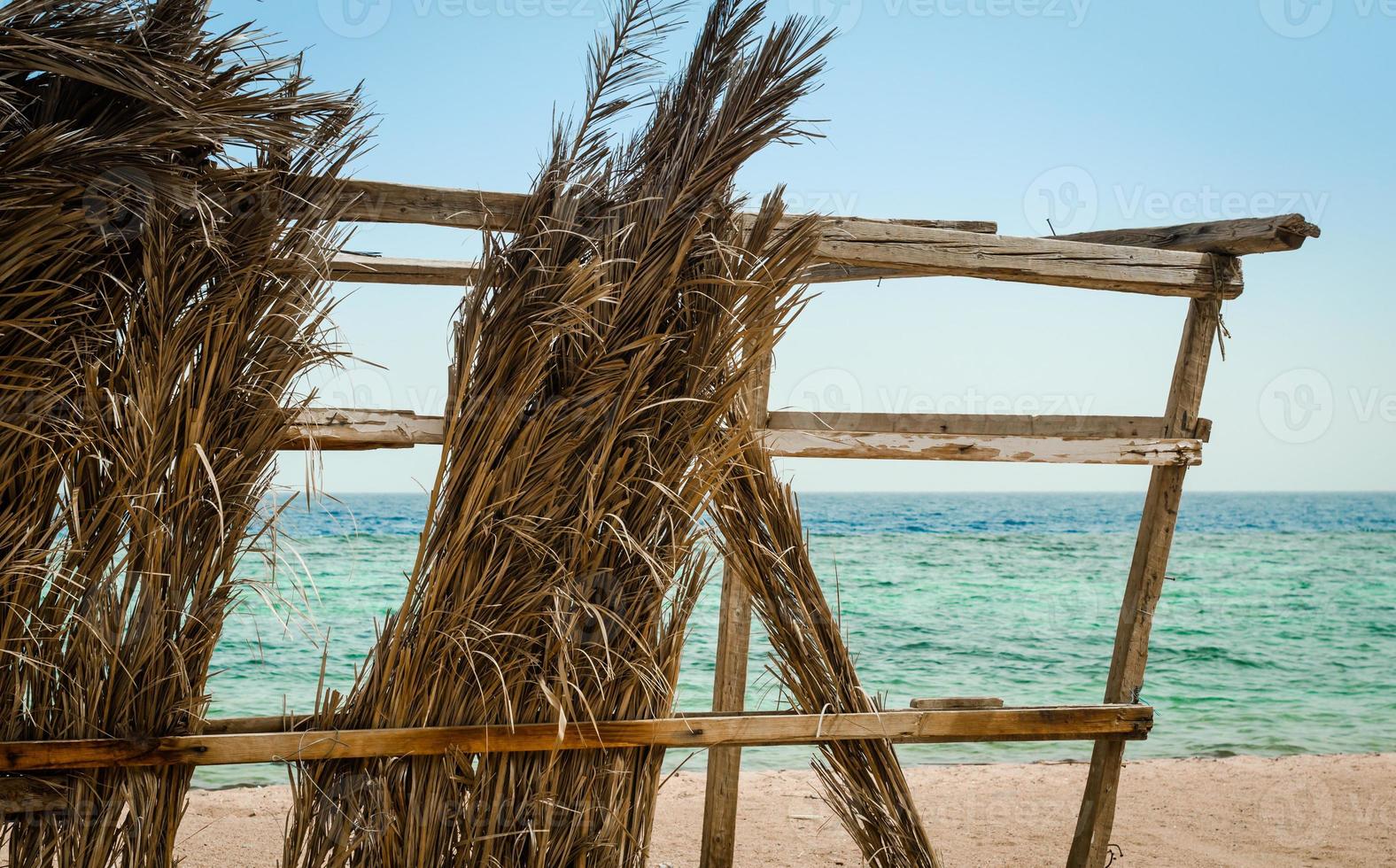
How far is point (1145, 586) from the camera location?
3031 mm

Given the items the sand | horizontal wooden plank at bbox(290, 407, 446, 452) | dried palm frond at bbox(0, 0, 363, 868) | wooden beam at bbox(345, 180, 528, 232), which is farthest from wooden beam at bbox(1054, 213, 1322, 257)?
the sand

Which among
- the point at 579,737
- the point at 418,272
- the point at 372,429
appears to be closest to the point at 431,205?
the point at 372,429

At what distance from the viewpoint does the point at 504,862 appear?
216 centimetres

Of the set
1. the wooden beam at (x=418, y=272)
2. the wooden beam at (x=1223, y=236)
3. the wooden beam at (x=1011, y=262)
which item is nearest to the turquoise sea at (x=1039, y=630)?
the wooden beam at (x=418, y=272)

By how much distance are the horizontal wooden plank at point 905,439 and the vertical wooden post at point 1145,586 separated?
0.12 m

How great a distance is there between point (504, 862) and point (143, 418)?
1.28m

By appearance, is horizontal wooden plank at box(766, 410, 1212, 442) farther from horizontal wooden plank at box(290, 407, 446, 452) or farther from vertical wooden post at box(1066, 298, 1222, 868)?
horizontal wooden plank at box(290, 407, 446, 452)

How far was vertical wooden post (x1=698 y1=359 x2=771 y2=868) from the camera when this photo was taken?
9.12ft

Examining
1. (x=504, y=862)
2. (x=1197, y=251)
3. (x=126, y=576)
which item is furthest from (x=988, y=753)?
(x=126, y=576)

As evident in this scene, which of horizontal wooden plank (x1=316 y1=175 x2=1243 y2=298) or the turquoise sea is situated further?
the turquoise sea

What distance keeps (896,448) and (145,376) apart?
191cm

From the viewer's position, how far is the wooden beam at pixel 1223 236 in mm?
2756

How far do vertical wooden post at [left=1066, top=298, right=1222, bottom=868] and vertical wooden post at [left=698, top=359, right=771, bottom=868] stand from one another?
46.2 inches

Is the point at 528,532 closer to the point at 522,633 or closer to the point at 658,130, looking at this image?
the point at 522,633
